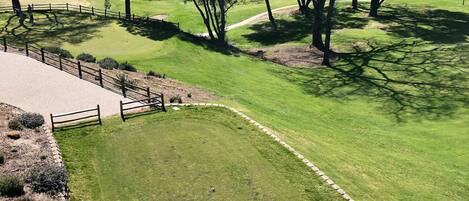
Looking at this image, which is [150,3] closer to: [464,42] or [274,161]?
[464,42]

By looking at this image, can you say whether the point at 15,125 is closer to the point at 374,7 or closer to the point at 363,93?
the point at 363,93

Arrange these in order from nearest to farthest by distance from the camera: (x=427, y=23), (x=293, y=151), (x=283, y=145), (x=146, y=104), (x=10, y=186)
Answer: (x=10, y=186) → (x=293, y=151) → (x=283, y=145) → (x=146, y=104) → (x=427, y=23)

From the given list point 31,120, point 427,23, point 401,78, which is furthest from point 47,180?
point 427,23

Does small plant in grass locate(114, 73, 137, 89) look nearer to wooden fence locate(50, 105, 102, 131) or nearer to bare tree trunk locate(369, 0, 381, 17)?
wooden fence locate(50, 105, 102, 131)

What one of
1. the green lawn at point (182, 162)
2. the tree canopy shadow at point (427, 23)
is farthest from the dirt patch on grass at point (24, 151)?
the tree canopy shadow at point (427, 23)

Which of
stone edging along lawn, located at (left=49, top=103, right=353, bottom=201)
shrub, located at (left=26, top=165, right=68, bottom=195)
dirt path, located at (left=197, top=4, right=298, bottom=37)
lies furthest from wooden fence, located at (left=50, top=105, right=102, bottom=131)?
dirt path, located at (left=197, top=4, right=298, bottom=37)
